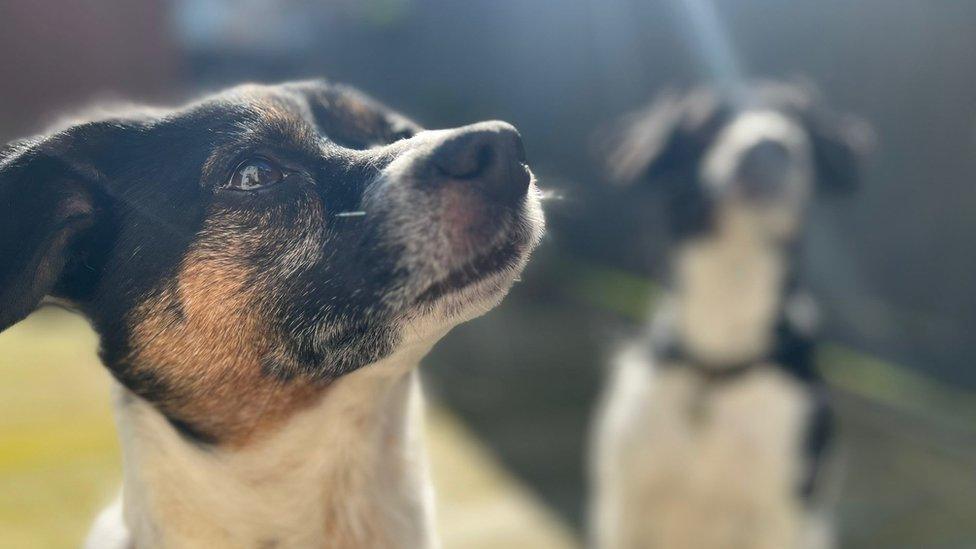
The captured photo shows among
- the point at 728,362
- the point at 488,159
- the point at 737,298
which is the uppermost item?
the point at 488,159

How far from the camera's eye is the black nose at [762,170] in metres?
3.37

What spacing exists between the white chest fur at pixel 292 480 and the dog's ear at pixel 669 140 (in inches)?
86.4

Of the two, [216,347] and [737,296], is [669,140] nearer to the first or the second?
[737,296]

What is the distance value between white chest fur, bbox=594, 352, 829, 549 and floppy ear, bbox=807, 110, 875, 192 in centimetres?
95

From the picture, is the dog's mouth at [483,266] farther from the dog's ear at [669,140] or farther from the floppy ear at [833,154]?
the floppy ear at [833,154]

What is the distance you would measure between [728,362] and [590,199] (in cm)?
346

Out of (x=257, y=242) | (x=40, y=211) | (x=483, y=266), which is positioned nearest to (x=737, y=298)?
(x=483, y=266)

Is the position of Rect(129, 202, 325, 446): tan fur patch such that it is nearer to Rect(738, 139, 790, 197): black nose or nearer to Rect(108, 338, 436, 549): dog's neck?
Rect(108, 338, 436, 549): dog's neck

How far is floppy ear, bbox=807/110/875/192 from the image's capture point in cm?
375

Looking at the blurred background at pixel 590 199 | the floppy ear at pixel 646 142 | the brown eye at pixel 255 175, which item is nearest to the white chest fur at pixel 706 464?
the blurred background at pixel 590 199

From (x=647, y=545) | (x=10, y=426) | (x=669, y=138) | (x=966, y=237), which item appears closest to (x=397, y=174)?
(x=669, y=138)

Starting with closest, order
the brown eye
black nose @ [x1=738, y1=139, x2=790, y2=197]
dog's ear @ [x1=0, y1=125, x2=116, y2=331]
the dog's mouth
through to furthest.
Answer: dog's ear @ [x1=0, y1=125, x2=116, y2=331] < the dog's mouth < the brown eye < black nose @ [x1=738, y1=139, x2=790, y2=197]

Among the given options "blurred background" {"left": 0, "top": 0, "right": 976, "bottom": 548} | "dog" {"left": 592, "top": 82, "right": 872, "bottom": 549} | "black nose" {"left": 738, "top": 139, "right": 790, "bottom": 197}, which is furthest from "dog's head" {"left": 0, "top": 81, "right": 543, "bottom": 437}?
"blurred background" {"left": 0, "top": 0, "right": 976, "bottom": 548}

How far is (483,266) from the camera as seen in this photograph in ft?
4.97
